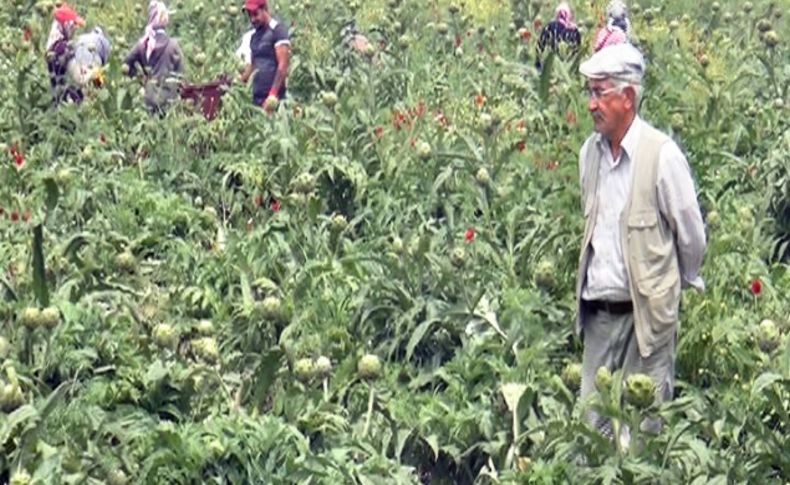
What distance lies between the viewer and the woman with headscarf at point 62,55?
33.3 ft

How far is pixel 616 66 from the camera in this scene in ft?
17.2

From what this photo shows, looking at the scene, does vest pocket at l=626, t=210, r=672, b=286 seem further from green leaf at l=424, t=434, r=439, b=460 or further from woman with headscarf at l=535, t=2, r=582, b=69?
woman with headscarf at l=535, t=2, r=582, b=69

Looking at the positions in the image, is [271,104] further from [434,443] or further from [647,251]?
[647,251]

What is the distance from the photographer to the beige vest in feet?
17.4

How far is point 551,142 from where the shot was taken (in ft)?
28.1

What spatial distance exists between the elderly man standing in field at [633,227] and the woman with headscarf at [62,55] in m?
5.00

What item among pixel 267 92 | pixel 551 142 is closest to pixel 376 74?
pixel 267 92

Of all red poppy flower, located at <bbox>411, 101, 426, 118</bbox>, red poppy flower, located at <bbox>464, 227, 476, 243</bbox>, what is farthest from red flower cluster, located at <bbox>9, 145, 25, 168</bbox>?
red poppy flower, located at <bbox>464, 227, 476, 243</bbox>

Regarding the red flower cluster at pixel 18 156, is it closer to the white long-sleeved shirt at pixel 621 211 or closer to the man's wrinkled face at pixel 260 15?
the man's wrinkled face at pixel 260 15

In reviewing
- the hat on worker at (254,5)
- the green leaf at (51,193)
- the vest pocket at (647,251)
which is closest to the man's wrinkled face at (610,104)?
the vest pocket at (647,251)

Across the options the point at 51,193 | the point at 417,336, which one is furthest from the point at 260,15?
the point at 417,336

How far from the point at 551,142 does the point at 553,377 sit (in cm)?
286

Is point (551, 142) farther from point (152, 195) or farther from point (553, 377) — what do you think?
point (553, 377)

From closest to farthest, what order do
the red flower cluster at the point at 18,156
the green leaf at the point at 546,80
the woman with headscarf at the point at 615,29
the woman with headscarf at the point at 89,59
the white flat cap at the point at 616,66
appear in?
the white flat cap at the point at 616,66, the red flower cluster at the point at 18,156, the green leaf at the point at 546,80, the woman with headscarf at the point at 89,59, the woman with headscarf at the point at 615,29
